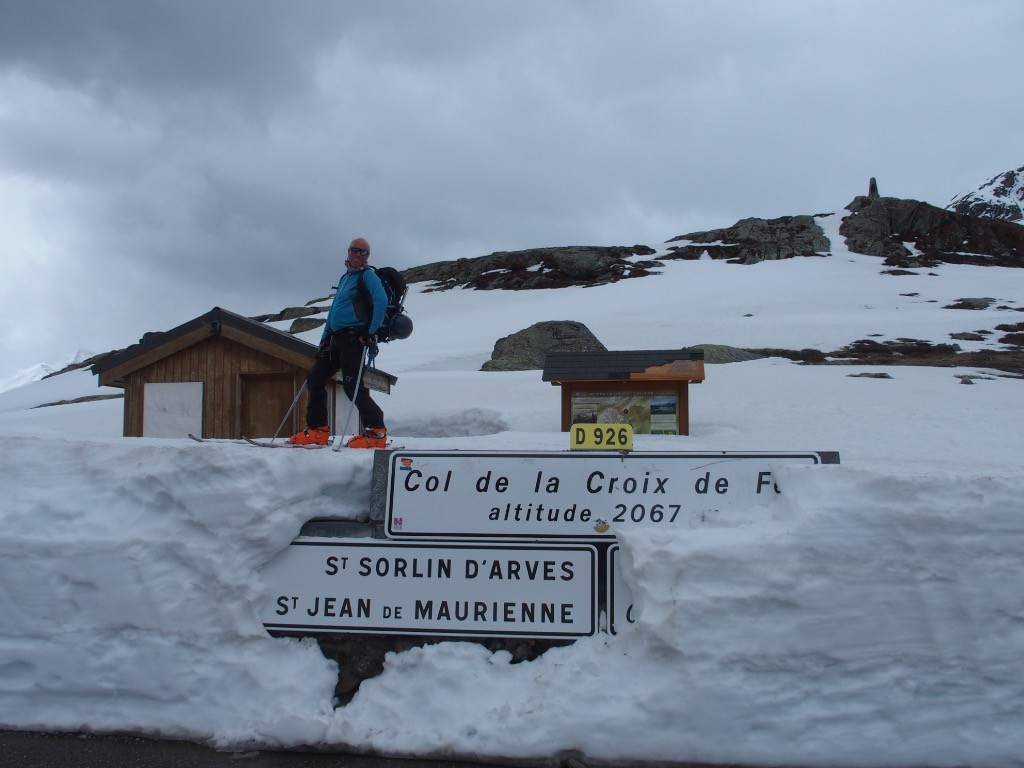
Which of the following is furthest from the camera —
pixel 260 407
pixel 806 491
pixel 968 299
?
pixel 968 299

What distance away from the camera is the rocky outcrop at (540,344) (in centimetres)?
2786

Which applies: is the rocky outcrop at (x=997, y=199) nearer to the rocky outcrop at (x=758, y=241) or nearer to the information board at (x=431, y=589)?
the rocky outcrop at (x=758, y=241)

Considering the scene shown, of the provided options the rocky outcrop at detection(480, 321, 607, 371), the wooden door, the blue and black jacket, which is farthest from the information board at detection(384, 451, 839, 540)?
the rocky outcrop at detection(480, 321, 607, 371)

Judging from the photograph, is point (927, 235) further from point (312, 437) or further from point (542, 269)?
point (312, 437)

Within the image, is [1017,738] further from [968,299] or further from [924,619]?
[968,299]

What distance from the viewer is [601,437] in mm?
4062

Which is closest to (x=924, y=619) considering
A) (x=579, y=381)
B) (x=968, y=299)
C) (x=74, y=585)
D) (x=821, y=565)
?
(x=821, y=565)

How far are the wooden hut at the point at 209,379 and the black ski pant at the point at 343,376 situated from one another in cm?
471

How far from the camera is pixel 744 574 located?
3324 millimetres

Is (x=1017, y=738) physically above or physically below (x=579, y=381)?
below

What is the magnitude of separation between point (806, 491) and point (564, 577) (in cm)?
125

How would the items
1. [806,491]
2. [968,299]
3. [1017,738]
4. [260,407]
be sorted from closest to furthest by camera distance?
[1017,738]
[806,491]
[260,407]
[968,299]

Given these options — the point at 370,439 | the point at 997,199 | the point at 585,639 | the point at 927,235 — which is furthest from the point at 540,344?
the point at 997,199

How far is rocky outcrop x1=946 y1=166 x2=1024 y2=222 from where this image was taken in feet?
504
